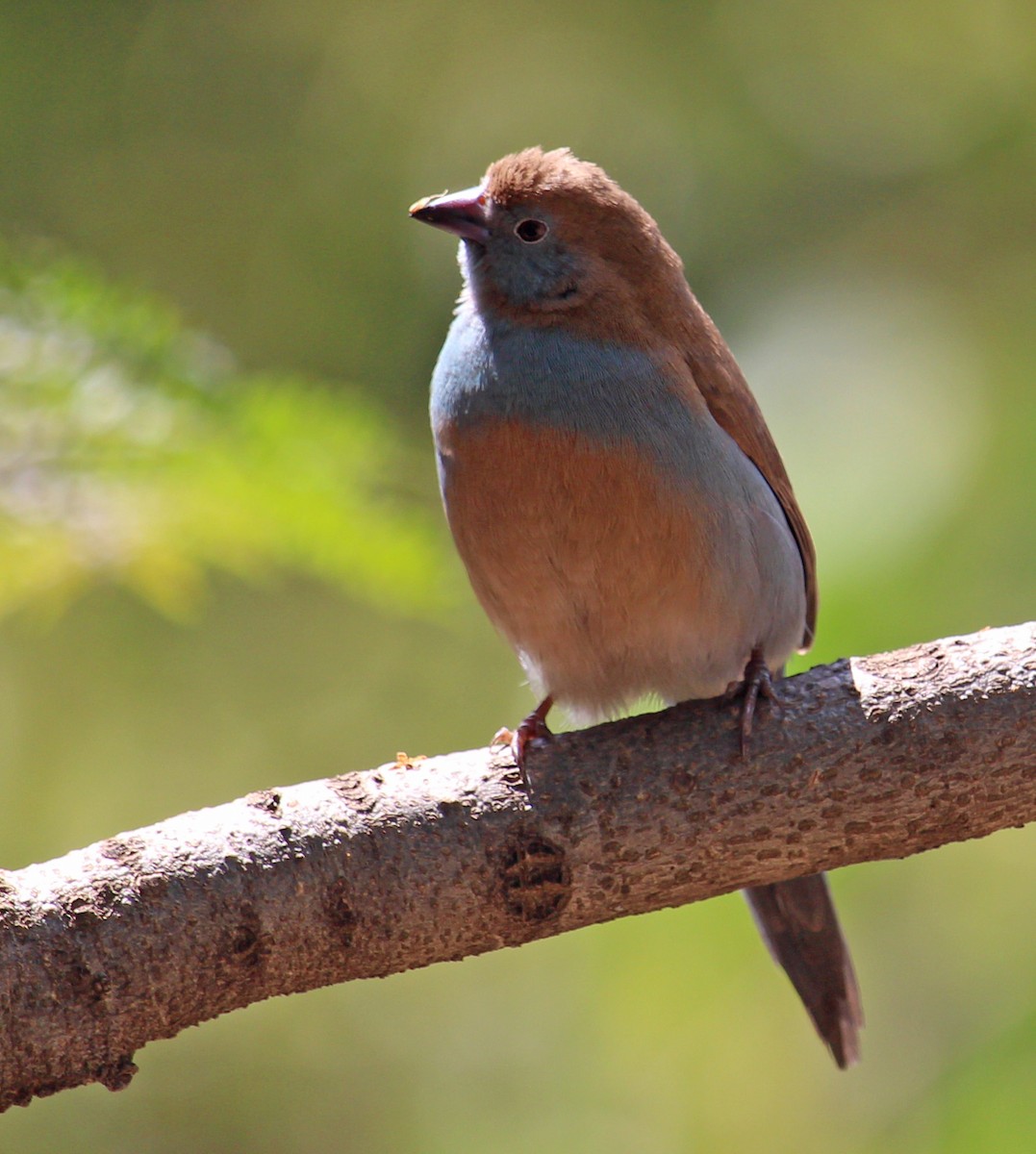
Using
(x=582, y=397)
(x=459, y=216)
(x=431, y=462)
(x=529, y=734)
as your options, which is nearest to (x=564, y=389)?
(x=582, y=397)

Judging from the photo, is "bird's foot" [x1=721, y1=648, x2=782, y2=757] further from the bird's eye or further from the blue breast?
the bird's eye

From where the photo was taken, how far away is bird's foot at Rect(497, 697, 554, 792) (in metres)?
2.68

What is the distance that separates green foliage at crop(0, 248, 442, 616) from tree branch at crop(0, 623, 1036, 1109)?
47 cm

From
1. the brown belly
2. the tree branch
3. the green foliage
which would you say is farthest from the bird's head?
the tree branch

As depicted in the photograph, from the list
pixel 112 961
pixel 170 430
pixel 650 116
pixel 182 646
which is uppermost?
pixel 650 116

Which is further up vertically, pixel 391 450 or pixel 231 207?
pixel 231 207

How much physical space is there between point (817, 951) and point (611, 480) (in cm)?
130

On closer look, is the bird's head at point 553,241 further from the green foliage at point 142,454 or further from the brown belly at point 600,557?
the green foliage at point 142,454

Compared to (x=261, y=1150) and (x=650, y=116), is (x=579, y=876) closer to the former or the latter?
(x=261, y=1150)

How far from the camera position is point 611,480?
120 inches

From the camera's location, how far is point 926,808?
2.60 metres

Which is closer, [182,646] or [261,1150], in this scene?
[261,1150]

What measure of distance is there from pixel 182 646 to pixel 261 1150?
204 cm

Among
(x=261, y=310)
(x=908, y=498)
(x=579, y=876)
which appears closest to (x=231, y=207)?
(x=261, y=310)
